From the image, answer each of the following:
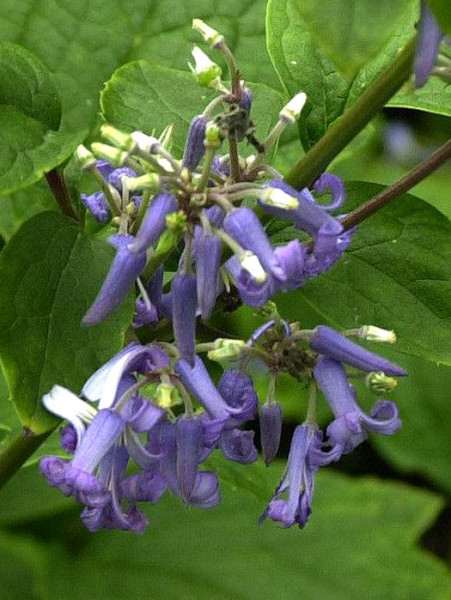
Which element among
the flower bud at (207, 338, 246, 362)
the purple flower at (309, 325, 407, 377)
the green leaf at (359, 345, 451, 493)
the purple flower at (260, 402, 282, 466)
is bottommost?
the green leaf at (359, 345, 451, 493)

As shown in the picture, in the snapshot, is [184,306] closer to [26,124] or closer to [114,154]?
[114,154]

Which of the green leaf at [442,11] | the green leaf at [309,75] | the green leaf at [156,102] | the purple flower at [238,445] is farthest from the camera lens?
the green leaf at [156,102]

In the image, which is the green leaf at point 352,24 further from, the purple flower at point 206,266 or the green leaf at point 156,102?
the green leaf at point 156,102

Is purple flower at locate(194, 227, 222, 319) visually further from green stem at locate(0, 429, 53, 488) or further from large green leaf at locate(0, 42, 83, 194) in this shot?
green stem at locate(0, 429, 53, 488)

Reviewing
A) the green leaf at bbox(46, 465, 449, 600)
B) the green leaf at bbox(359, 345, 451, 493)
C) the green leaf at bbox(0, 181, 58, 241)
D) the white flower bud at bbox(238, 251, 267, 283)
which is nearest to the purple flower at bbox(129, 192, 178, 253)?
the white flower bud at bbox(238, 251, 267, 283)

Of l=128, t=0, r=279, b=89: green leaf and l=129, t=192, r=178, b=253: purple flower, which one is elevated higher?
l=129, t=192, r=178, b=253: purple flower

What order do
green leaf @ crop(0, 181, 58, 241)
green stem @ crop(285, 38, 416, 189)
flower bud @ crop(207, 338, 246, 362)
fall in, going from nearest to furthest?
green stem @ crop(285, 38, 416, 189)
flower bud @ crop(207, 338, 246, 362)
green leaf @ crop(0, 181, 58, 241)

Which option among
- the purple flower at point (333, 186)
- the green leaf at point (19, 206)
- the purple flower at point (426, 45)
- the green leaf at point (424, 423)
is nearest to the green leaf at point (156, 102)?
the purple flower at point (333, 186)
